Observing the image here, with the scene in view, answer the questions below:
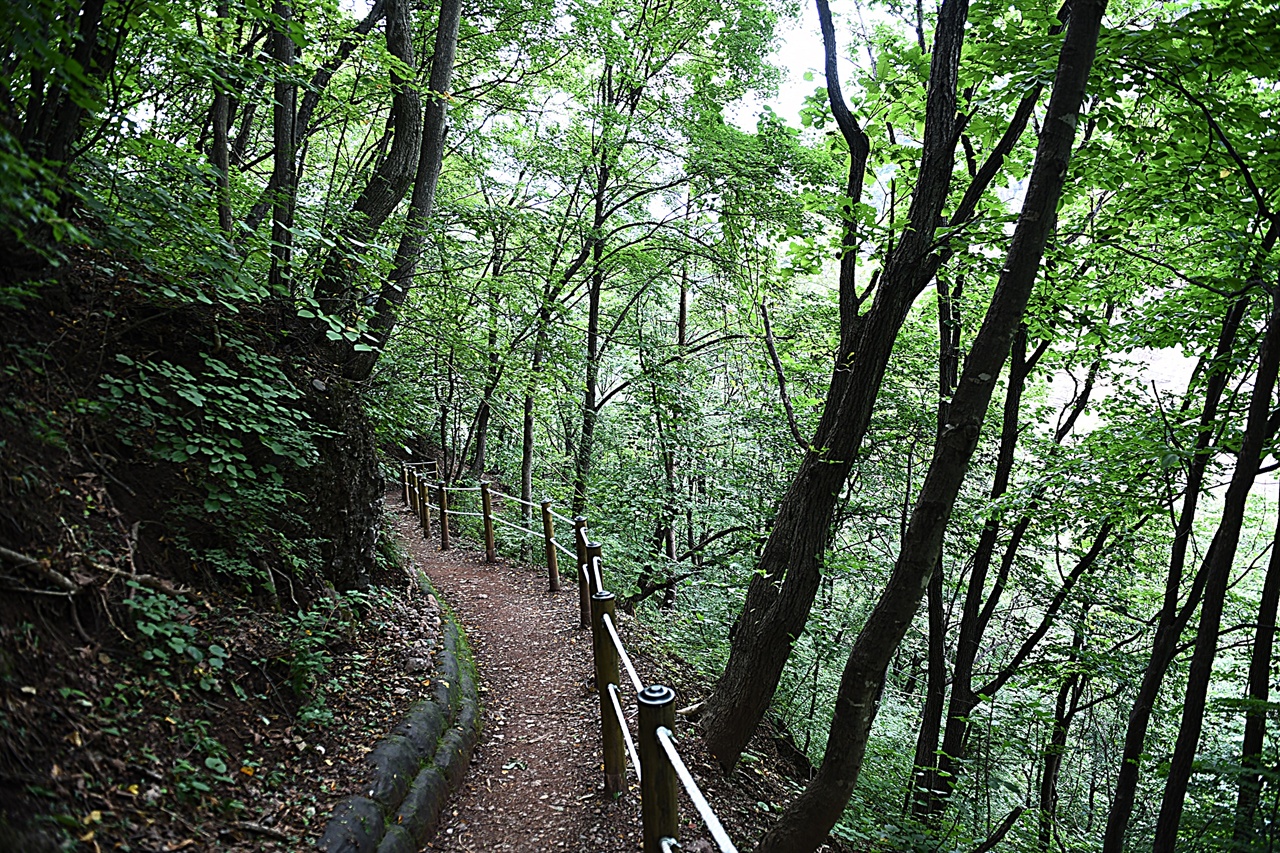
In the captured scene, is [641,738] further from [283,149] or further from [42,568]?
[283,149]

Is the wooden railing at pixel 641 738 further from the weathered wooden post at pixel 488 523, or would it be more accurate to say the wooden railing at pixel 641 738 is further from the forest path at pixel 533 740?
the weathered wooden post at pixel 488 523

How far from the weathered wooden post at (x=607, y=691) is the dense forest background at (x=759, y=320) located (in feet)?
4.06

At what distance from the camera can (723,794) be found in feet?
17.0

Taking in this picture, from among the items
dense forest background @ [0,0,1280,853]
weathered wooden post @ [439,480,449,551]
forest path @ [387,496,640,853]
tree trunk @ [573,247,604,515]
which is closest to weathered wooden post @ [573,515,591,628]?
forest path @ [387,496,640,853]

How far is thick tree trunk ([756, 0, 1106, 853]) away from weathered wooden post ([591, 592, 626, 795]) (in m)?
1.23

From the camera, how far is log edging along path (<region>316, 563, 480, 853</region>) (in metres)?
3.24

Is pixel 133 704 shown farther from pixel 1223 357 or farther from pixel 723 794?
pixel 1223 357

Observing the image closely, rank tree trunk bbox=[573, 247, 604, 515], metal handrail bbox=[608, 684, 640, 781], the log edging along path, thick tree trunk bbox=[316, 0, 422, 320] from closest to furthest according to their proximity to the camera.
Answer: the log edging along path, metal handrail bbox=[608, 684, 640, 781], thick tree trunk bbox=[316, 0, 422, 320], tree trunk bbox=[573, 247, 604, 515]

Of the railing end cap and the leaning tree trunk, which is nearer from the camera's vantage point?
the railing end cap

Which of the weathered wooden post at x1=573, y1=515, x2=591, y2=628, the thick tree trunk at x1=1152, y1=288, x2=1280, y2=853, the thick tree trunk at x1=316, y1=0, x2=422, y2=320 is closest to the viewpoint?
the thick tree trunk at x1=1152, y1=288, x2=1280, y2=853

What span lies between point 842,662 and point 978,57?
1099 centimetres

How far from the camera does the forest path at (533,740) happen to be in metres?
3.91

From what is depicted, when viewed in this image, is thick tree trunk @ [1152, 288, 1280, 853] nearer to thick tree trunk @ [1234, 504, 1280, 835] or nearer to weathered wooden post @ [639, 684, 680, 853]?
thick tree trunk @ [1234, 504, 1280, 835]

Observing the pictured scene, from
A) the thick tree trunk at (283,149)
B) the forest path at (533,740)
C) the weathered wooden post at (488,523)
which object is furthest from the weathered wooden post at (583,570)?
the thick tree trunk at (283,149)
